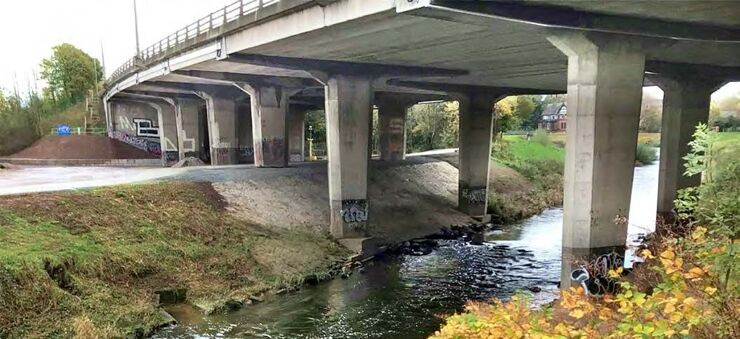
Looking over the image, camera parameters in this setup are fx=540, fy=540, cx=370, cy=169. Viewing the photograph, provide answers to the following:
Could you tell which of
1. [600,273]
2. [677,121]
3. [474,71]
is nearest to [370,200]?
[474,71]

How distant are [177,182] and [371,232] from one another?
12.0 metres

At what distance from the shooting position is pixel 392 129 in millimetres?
A: 62438

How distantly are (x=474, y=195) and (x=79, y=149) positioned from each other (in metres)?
45.9

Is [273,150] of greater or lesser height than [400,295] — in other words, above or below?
above

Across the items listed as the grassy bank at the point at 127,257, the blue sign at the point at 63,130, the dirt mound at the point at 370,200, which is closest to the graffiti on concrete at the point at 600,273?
the grassy bank at the point at 127,257

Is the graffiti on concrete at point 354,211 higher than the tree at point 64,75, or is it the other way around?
the tree at point 64,75

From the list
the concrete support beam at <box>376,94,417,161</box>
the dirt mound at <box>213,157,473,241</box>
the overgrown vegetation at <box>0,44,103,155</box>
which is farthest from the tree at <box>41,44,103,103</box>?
the dirt mound at <box>213,157,473,241</box>

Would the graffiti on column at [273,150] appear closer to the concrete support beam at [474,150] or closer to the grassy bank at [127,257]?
the grassy bank at [127,257]

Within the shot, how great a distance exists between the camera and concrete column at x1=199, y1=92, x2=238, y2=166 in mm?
51125

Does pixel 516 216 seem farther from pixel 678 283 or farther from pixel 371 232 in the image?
pixel 678 283

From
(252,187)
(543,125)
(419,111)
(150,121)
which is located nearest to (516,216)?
(252,187)

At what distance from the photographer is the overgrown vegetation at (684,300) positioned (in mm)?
6367

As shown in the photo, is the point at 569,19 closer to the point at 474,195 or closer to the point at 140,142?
the point at 474,195

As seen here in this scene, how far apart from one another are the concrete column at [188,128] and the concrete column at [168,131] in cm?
479
